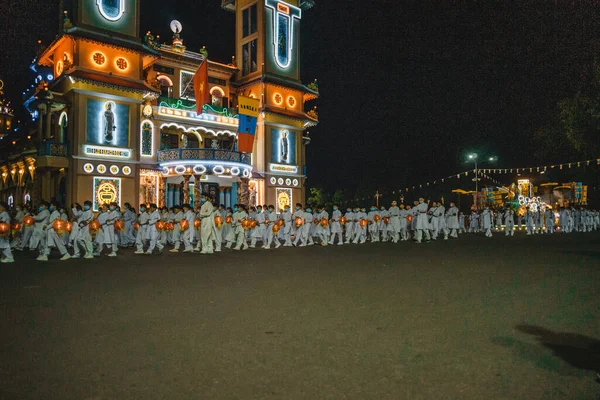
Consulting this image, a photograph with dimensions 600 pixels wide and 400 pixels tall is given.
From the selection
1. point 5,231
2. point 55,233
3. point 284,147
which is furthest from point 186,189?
point 5,231

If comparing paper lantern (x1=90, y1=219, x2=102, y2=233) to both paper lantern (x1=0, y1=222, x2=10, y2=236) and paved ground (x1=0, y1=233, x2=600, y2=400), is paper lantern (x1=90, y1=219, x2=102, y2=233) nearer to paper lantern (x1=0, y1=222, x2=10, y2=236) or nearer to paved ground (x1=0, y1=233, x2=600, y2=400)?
paper lantern (x1=0, y1=222, x2=10, y2=236)

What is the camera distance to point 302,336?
5.02 m

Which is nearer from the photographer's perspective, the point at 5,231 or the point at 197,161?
the point at 5,231

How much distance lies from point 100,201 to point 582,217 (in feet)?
103

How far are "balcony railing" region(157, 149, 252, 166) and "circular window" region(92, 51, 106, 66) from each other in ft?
18.6

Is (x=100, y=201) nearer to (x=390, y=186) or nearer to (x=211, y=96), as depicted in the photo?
(x=211, y=96)

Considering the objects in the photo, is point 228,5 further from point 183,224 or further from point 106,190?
point 183,224

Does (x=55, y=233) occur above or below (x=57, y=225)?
below

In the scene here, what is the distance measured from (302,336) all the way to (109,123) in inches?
913

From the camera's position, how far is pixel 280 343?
4758 mm

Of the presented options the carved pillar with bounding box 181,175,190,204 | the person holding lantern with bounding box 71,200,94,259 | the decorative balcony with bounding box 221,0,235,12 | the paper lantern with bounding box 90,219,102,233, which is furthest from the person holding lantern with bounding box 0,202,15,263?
the decorative balcony with bounding box 221,0,235,12

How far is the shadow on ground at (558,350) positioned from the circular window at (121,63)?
83.1 feet

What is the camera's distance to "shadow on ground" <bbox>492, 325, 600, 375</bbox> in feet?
13.1

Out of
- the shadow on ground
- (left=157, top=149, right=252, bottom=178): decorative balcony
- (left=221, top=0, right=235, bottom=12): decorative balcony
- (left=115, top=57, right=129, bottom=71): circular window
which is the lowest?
the shadow on ground
